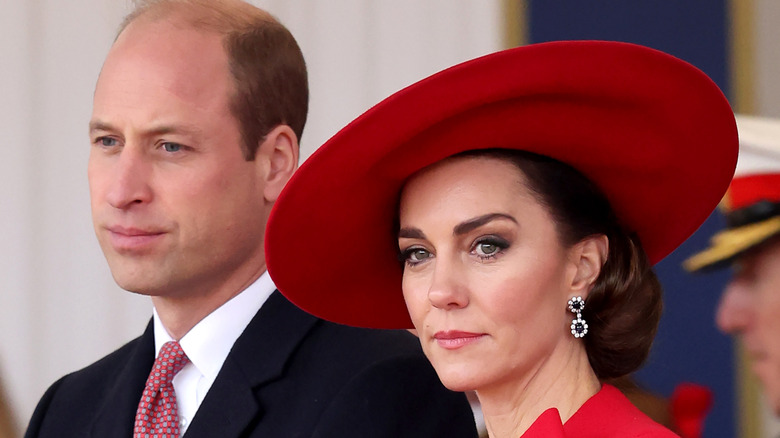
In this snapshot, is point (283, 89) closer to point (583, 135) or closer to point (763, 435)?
point (583, 135)

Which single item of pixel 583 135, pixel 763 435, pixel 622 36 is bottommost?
pixel 763 435

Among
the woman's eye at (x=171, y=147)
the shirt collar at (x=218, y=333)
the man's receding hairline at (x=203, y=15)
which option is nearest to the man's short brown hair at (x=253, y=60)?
the man's receding hairline at (x=203, y=15)

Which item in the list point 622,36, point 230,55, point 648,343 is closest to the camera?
point 648,343

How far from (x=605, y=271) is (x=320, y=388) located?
50cm

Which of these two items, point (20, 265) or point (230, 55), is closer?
A: point (230, 55)

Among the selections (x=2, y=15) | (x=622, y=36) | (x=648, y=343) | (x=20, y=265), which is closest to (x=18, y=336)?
(x=20, y=265)

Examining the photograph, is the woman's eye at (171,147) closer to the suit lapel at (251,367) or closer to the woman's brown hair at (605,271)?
the suit lapel at (251,367)

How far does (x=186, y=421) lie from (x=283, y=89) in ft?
1.91

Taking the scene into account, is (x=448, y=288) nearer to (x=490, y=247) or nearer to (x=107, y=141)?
(x=490, y=247)

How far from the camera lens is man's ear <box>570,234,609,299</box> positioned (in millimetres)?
1680

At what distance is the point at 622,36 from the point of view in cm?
372

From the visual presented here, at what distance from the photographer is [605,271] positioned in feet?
5.61

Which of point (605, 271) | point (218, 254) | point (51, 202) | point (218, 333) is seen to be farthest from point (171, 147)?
point (51, 202)

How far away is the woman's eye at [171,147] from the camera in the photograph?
2.00 m
